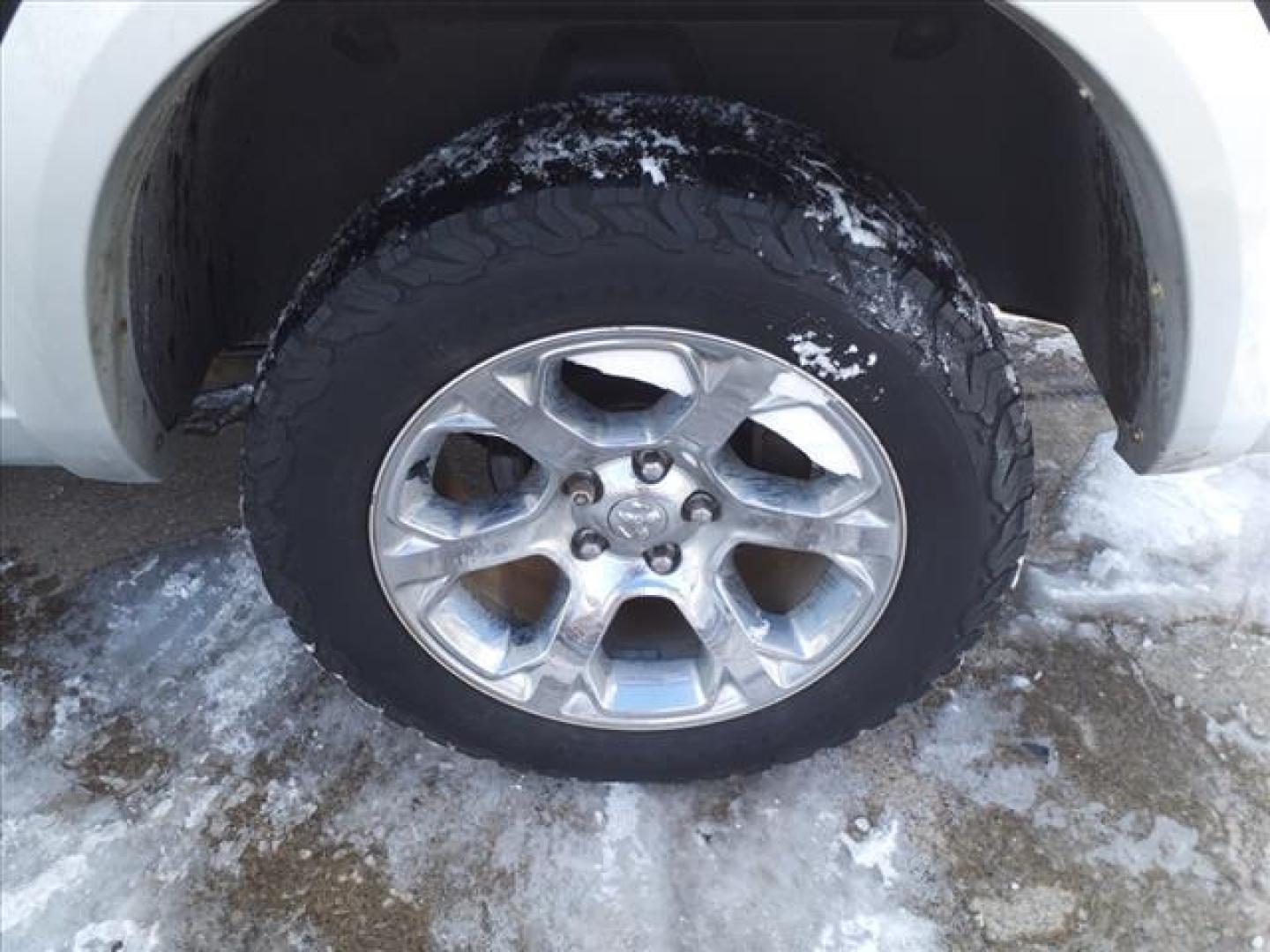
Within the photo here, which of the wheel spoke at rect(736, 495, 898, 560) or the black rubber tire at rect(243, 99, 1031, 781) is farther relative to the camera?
the wheel spoke at rect(736, 495, 898, 560)

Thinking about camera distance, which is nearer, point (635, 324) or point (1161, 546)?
point (635, 324)

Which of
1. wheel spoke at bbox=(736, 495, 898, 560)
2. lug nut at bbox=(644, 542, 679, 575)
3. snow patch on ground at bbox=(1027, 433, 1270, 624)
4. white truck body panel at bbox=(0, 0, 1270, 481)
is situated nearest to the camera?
white truck body panel at bbox=(0, 0, 1270, 481)

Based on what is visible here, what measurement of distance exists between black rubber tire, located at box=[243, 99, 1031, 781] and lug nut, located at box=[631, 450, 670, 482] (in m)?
0.23

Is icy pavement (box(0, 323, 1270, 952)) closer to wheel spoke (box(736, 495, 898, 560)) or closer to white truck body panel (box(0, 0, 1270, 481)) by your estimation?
wheel spoke (box(736, 495, 898, 560))

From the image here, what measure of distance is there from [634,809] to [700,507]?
62 cm

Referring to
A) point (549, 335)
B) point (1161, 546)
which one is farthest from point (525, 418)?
point (1161, 546)

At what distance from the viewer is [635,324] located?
5.16ft

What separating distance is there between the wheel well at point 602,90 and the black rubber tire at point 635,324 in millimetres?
290

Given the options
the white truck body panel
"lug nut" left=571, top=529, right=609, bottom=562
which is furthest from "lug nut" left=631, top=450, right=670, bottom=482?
the white truck body panel

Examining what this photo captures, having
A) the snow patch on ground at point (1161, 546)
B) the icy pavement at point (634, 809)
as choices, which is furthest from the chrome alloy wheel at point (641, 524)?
the snow patch on ground at point (1161, 546)

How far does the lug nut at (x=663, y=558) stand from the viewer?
6.05ft

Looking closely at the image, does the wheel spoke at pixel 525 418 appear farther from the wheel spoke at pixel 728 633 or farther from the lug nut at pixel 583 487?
the wheel spoke at pixel 728 633

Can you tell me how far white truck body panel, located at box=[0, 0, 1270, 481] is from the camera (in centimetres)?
136

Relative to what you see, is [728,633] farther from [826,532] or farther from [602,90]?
[602,90]
